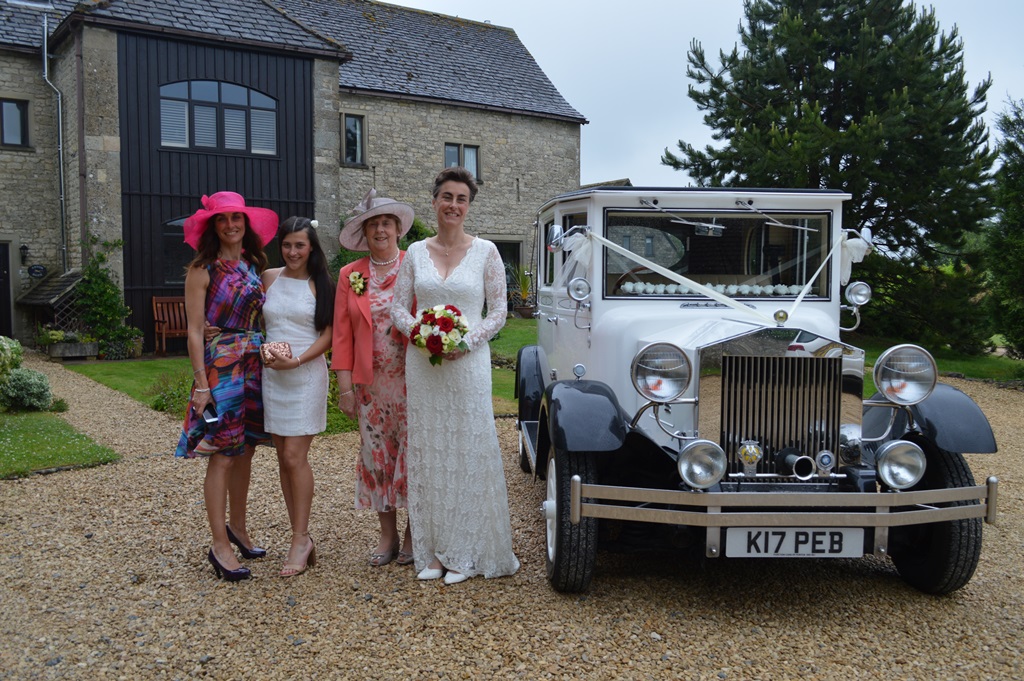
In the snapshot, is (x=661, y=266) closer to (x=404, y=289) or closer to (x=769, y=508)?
(x=404, y=289)

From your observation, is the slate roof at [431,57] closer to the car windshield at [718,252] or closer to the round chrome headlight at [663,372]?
the car windshield at [718,252]

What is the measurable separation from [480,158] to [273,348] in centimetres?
1818

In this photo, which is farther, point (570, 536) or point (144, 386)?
point (144, 386)

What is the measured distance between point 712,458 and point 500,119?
756 inches

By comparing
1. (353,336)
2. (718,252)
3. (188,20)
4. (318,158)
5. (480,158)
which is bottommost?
(353,336)

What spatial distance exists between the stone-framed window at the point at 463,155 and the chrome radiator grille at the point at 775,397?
707 inches

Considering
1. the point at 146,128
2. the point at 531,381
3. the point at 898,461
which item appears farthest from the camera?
the point at 146,128

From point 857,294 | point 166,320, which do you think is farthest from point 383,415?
point 166,320

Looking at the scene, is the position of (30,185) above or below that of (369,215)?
above

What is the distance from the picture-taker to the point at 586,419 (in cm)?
382

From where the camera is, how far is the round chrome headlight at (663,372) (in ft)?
12.3

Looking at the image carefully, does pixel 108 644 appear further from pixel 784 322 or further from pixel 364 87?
pixel 364 87

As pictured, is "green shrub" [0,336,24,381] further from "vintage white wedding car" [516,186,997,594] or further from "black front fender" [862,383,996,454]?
"black front fender" [862,383,996,454]

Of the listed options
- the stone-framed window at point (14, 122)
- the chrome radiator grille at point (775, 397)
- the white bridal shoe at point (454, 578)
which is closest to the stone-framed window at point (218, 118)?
the stone-framed window at point (14, 122)
